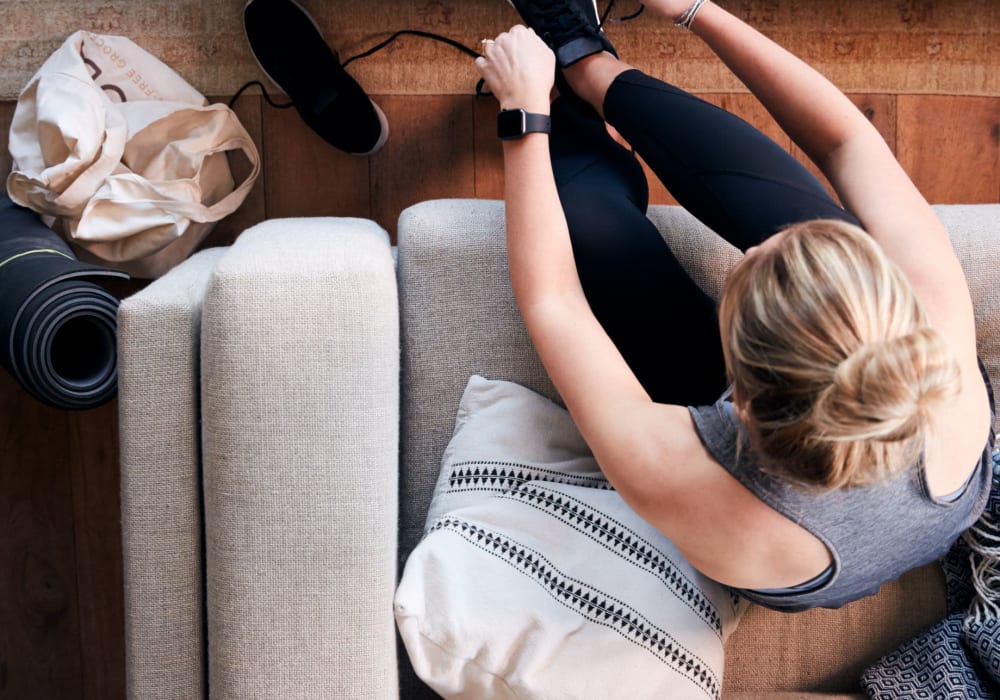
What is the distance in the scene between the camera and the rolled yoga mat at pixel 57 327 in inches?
40.7

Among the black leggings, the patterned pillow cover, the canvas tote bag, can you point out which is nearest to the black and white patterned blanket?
the patterned pillow cover

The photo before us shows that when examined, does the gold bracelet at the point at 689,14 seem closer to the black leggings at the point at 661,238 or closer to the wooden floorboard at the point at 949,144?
the black leggings at the point at 661,238

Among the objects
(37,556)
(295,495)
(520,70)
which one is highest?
(520,70)

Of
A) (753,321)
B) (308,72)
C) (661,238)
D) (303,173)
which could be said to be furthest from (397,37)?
(753,321)

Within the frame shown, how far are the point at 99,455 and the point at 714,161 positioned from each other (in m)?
1.21

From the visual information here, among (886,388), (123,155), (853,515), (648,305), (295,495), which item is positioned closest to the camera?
(886,388)

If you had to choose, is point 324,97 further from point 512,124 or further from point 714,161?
point 714,161

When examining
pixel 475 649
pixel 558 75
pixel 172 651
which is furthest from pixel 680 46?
pixel 172 651

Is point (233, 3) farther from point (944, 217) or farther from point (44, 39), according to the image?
point (944, 217)

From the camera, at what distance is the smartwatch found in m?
1.00

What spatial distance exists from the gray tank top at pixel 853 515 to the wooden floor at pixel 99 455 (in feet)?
2.74

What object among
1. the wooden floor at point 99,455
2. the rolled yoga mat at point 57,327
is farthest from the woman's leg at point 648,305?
the rolled yoga mat at point 57,327

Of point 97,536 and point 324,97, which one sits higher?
point 324,97

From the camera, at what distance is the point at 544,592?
952 mm
